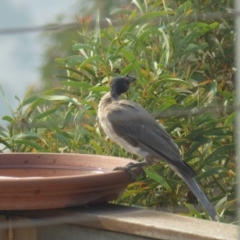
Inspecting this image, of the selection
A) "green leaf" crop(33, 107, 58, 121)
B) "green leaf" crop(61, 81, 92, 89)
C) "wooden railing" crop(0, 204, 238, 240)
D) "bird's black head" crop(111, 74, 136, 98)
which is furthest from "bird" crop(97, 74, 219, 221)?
"wooden railing" crop(0, 204, 238, 240)

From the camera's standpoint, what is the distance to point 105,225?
2.40m

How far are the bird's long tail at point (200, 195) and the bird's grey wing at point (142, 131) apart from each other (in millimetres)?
51

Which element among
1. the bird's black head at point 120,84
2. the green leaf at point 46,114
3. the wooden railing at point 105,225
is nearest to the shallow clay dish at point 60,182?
the wooden railing at point 105,225

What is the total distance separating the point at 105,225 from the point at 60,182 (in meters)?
0.20

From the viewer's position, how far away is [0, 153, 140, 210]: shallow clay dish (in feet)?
7.87

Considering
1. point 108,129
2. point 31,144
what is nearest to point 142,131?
point 108,129

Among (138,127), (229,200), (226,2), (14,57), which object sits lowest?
(229,200)

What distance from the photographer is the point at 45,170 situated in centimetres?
301

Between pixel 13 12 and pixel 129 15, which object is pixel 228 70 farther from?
pixel 13 12

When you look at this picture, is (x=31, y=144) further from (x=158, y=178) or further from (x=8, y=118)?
(x=158, y=178)

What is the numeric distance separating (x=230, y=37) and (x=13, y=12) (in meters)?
3.32

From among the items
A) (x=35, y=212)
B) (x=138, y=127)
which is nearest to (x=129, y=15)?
(x=138, y=127)

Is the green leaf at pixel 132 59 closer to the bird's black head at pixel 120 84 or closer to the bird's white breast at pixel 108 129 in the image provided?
the bird's black head at pixel 120 84

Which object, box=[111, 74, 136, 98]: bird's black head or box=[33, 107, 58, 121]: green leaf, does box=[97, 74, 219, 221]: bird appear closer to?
box=[111, 74, 136, 98]: bird's black head
